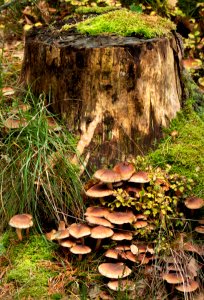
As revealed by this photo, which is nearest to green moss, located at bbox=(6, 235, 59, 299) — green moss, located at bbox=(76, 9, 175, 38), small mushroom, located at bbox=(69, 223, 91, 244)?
small mushroom, located at bbox=(69, 223, 91, 244)

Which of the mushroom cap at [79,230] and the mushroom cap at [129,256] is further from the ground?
the mushroom cap at [79,230]

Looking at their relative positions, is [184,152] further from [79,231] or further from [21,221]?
[21,221]

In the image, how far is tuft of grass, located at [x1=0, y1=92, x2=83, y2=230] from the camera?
13.5 feet

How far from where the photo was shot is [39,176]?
4016 millimetres

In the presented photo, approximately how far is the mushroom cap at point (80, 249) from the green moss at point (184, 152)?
1.07 meters

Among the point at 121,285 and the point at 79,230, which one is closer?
the point at 121,285

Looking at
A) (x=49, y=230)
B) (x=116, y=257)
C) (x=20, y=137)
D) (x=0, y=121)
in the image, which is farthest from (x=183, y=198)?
(x=0, y=121)

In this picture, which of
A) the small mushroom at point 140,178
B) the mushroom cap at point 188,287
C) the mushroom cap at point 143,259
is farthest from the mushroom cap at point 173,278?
the small mushroom at point 140,178

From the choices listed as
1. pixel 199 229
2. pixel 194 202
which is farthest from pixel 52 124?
pixel 199 229

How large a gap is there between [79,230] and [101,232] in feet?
0.60

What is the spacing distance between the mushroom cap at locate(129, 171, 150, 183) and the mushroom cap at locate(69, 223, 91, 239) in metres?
0.53

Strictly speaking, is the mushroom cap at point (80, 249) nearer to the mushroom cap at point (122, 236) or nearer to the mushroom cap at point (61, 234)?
the mushroom cap at point (61, 234)

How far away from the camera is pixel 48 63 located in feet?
14.9

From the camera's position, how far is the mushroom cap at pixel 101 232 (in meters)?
3.72
